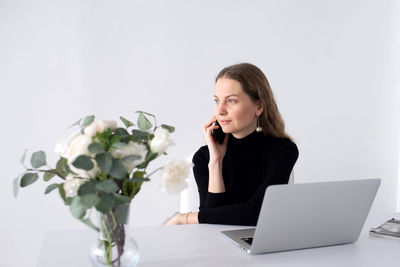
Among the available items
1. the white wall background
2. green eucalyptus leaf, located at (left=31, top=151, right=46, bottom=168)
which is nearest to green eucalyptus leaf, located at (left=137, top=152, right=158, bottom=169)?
green eucalyptus leaf, located at (left=31, top=151, right=46, bottom=168)

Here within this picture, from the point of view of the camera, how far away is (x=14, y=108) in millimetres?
2648

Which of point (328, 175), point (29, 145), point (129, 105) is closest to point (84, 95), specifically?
point (129, 105)

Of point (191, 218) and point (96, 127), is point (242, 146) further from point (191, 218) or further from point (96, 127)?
point (96, 127)

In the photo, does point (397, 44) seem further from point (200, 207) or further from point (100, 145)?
point (100, 145)

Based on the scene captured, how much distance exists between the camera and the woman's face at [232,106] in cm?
194

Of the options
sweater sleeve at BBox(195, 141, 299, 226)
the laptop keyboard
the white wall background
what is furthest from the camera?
the white wall background

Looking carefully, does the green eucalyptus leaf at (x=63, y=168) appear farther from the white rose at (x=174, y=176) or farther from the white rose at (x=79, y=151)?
the white rose at (x=174, y=176)

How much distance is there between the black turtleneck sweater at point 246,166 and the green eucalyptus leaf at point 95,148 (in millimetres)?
1044

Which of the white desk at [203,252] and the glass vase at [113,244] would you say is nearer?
the glass vase at [113,244]

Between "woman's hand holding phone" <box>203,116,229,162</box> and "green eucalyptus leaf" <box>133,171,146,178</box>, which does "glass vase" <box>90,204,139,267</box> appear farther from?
"woman's hand holding phone" <box>203,116,229,162</box>

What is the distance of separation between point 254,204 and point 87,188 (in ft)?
2.89

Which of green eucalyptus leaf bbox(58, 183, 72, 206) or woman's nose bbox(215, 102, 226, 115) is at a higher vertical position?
woman's nose bbox(215, 102, 226, 115)

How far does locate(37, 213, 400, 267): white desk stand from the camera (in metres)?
1.11

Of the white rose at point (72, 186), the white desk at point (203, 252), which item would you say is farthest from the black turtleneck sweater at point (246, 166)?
the white rose at point (72, 186)
